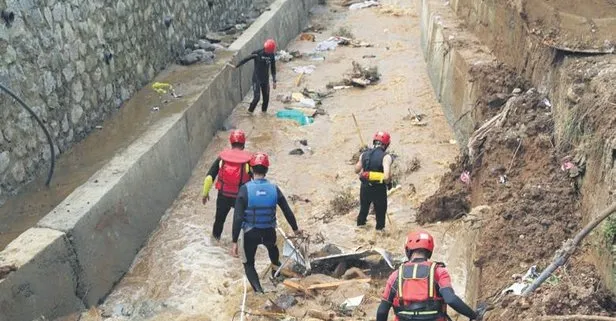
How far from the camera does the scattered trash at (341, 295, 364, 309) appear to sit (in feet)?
22.7

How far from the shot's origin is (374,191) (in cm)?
865

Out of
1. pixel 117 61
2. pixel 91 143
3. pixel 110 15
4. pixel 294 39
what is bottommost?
pixel 294 39

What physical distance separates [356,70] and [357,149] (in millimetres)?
4513

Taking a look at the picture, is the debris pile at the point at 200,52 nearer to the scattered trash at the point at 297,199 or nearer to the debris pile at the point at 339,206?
the scattered trash at the point at 297,199

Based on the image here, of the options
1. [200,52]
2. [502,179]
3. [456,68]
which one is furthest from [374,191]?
[200,52]

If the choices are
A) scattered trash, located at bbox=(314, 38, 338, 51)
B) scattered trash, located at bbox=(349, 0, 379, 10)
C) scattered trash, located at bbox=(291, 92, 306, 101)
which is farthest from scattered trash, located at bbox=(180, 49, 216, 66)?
scattered trash, located at bbox=(349, 0, 379, 10)

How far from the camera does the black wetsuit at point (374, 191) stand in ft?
27.9

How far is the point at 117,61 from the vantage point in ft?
35.3

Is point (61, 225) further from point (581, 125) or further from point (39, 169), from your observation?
point (581, 125)

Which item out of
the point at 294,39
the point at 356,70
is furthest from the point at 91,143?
the point at 294,39

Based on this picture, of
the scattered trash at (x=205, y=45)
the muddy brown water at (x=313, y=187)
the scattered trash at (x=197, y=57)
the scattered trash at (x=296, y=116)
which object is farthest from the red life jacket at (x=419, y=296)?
the scattered trash at (x=205, y=45)

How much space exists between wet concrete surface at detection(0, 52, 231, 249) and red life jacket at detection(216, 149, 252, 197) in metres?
1.77

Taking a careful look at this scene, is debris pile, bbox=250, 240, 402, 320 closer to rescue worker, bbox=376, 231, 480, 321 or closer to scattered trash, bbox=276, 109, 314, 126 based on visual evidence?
rescue worker, bbox=376, 231, 480, 321

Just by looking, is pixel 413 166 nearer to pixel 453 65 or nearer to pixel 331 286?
pixel 453 65
